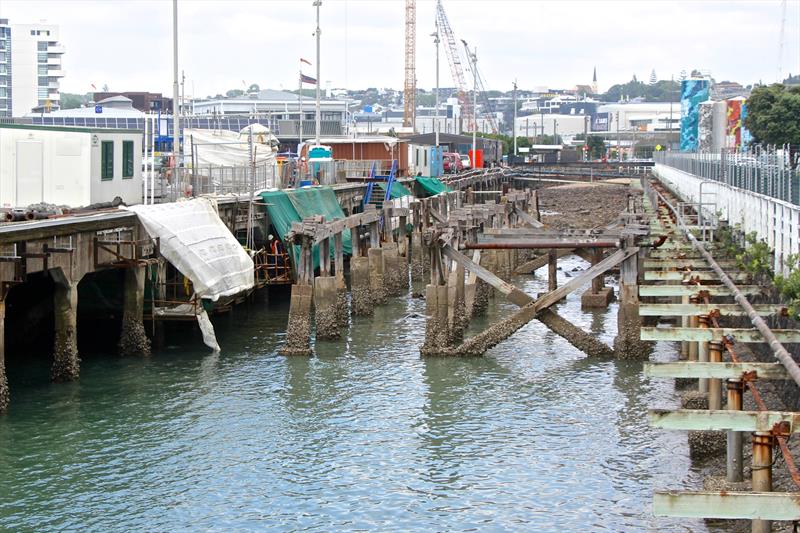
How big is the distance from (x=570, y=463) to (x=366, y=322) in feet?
51.5

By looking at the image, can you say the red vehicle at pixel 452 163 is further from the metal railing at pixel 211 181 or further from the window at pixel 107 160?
the window at pixel 107 160

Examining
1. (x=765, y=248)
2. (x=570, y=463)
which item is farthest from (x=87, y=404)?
(x=765, y=248)

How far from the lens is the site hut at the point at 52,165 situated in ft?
94.4

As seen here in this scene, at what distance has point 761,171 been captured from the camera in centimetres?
3108

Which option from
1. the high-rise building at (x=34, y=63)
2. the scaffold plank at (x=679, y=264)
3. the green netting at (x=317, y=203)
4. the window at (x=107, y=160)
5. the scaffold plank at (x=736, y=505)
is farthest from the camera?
the high-rise building at (x=34, y=63)

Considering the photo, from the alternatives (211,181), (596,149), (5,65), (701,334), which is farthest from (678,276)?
(596,149)

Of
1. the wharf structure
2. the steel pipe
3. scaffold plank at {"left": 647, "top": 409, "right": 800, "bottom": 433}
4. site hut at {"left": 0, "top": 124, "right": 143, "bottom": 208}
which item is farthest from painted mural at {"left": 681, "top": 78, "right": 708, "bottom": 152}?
scaffold plank at {"left": 647, "top": 409, "right": 800, "bottom": 433}

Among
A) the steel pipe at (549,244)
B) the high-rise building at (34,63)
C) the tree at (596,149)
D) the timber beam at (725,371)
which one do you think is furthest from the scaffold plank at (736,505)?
the tree at (596,149)

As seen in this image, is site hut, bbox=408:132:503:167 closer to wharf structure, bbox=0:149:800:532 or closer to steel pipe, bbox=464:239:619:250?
wharf structure, bbox=0:149:800:532

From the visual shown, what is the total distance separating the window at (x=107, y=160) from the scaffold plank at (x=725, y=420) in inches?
829

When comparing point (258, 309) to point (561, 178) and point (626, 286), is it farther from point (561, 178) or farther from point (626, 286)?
point (561, 178)

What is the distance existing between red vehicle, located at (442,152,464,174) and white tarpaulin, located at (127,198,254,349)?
58008 millimetres

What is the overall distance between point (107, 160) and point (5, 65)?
13564 cm

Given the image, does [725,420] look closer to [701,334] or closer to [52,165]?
[701,334]
